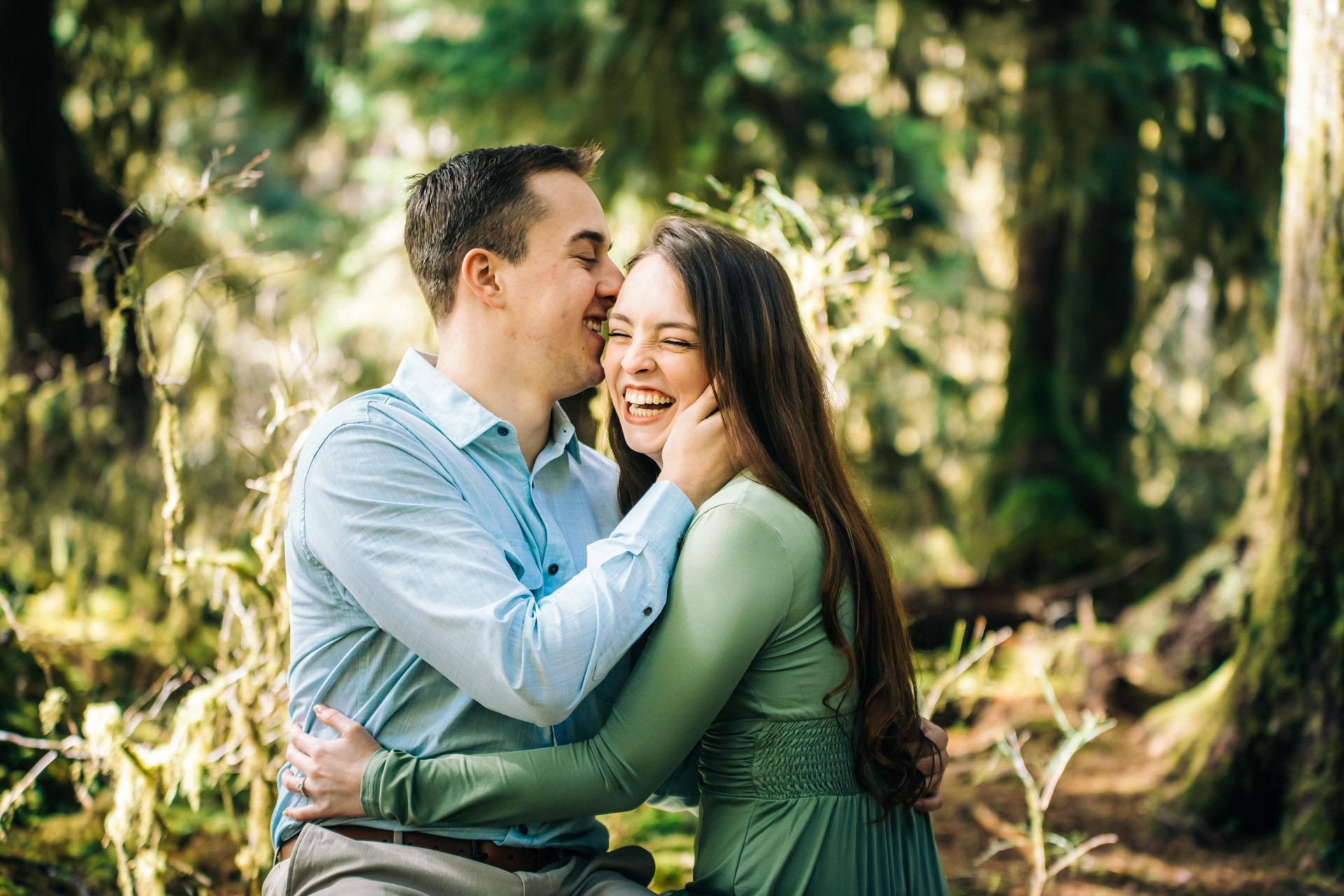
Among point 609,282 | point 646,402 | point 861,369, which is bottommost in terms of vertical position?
point 861,369

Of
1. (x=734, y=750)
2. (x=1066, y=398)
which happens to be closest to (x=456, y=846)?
(x=734, y=750)

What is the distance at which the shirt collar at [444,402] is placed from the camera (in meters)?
2.15

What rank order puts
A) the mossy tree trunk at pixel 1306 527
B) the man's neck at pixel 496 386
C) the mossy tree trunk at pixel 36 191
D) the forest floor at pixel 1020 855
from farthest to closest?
1. the mossy tree trunk at pixel 36 191
2. the mossy tree trunk at pixel 1306 527
3. the forest floor at pixel 1020 855
4. the man's neck at pixel 496 386

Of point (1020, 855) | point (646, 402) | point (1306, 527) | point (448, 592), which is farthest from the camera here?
point (1020, 855)

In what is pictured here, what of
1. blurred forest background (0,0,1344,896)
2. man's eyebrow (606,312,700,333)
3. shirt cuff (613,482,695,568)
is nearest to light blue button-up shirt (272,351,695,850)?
shirt cuff (613,482,695,568)

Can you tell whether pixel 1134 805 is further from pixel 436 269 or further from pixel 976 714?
pixel 436 269

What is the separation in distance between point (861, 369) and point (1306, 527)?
3893 mm

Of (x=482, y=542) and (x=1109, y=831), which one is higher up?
(x=482, y=542)

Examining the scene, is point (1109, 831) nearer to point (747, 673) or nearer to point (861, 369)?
point (747, 673)

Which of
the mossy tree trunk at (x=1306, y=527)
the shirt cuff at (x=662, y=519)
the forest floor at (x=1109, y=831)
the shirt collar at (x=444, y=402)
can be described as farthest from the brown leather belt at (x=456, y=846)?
the mossy tree trunk at (x=1306, y=527)

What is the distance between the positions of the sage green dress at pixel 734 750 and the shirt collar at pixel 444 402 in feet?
1.71

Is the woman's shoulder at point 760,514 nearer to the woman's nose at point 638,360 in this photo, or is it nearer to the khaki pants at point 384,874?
the woman's nose at point 638,360

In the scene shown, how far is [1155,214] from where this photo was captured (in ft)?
20.8

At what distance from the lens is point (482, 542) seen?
6.27 feet
